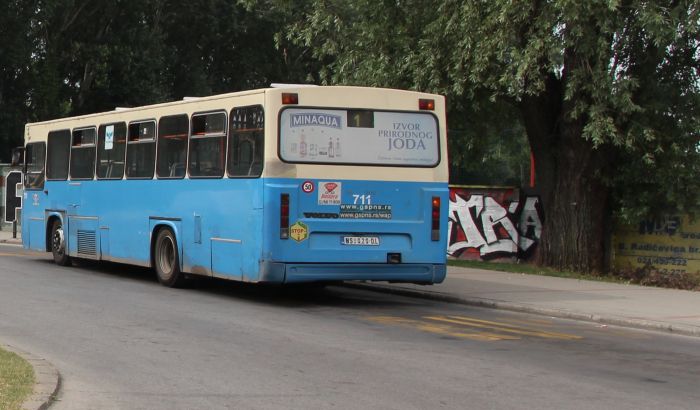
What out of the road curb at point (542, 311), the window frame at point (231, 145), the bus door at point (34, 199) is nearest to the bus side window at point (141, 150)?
the window frame at point (231, 145)

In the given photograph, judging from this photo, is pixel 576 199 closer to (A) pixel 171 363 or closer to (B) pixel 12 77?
(A) pixel 171 363

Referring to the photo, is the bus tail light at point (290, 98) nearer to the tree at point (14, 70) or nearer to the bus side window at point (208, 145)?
the bus side window at point (208, 145)

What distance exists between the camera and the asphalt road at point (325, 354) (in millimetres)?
7750

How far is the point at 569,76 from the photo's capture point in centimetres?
1859

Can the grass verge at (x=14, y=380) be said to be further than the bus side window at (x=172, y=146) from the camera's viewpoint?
No

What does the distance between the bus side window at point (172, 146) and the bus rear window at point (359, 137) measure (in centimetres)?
265

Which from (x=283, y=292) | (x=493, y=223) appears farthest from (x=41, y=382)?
(x=493, y=223)

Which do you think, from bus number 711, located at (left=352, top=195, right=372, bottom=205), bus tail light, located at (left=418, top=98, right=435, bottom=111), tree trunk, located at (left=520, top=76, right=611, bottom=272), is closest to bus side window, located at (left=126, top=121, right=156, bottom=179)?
bus number 711, located at (left=352, top=195, right=372, bottom=205)

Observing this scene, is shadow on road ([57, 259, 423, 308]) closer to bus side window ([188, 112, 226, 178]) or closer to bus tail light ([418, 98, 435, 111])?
bus side window ([188, 112, 226, 178])

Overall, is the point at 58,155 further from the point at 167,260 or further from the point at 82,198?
the point at 167,260

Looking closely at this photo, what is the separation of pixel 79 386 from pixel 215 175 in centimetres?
709

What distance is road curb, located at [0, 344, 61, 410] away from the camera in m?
6.89

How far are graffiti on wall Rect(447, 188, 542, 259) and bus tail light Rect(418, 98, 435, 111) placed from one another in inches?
375

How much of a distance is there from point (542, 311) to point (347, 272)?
290cm
